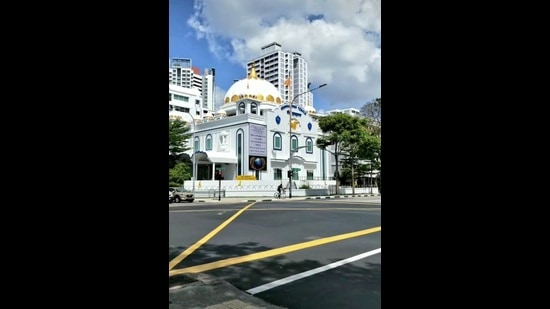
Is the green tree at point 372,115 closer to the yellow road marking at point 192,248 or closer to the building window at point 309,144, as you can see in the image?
the building window at point 309,144

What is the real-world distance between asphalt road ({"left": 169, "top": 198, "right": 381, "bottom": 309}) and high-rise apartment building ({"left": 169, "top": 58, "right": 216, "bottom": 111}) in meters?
108

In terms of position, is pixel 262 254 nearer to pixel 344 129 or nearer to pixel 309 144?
pixel 344 129

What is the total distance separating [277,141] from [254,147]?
11.7 ft

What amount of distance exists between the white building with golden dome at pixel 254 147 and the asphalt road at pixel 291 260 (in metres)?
25.0

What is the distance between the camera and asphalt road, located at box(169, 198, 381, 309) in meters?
4.43

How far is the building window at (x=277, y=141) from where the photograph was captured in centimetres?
4203

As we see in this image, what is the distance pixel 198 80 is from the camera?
397 feet

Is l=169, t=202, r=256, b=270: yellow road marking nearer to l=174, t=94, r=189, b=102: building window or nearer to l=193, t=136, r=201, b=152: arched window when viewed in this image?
l=193, t=136, r=201, b=152: arched window

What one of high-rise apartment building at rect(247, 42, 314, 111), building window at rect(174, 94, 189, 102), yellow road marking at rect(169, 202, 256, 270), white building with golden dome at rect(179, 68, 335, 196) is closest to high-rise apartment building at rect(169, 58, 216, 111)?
high-rise apartment building at rect(247, 42, 314, 111)
